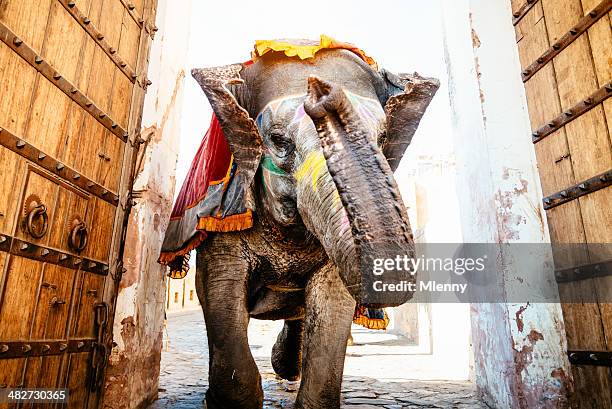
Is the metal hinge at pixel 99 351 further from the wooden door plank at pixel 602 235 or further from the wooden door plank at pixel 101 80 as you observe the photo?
the wooden door plank at pixel 602 235

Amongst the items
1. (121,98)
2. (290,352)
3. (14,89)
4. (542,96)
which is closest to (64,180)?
(14,89)

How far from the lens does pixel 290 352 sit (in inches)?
179

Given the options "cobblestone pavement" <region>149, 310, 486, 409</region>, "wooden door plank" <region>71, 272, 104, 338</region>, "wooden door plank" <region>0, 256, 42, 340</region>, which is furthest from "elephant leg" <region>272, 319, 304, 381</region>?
"wooden door plank" <region>0, 256, 42, 340</region>

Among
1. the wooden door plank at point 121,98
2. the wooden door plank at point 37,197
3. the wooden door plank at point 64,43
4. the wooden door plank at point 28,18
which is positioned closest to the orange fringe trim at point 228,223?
the wooden door plank at point 37,197

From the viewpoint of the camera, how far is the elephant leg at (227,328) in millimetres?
2730


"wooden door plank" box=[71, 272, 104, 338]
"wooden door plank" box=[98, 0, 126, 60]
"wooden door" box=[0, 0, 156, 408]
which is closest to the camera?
"wooden door" box=[0, 0, 156, 408]

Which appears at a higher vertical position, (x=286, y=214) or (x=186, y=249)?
(x=286, y=214)

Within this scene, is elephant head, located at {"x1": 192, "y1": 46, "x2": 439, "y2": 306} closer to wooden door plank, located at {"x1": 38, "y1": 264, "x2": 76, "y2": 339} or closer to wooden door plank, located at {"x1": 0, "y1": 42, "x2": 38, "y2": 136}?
wooden door plank, located at {"x1": 0, "y1": 42, "x2": 38, "y2": 136}

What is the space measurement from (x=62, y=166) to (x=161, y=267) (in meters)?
1.64

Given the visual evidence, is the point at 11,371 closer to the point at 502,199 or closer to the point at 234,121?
the point at 234,121

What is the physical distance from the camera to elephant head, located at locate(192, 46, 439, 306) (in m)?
1.62

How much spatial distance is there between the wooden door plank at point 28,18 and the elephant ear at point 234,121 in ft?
2.65

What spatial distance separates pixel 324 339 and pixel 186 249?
3.74ft

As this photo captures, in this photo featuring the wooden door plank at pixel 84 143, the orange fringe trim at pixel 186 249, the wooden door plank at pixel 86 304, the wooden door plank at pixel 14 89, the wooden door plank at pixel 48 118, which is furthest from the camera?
the orange fringe trim at pixel 186 249
